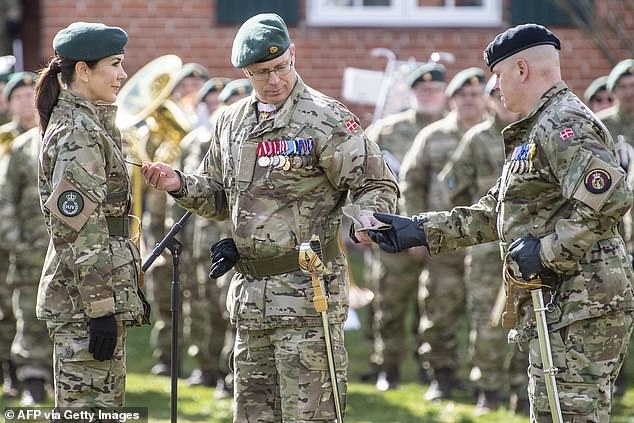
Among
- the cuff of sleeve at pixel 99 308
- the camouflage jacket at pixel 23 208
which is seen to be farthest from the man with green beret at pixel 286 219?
the camouflage jacket at pixel 23 208

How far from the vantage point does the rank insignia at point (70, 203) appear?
5.98 metres

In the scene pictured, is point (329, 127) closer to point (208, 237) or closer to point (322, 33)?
point (208, 237)

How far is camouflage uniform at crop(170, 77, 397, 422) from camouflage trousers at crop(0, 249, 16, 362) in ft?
15.7

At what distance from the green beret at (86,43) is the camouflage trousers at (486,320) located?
13.8 ft

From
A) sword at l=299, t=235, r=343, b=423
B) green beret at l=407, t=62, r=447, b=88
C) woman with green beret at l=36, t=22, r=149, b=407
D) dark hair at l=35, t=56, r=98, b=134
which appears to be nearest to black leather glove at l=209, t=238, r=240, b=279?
sword at l=299, t=235, r=343, b=423

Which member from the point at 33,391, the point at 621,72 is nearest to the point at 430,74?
the point at 621,72

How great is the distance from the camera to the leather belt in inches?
234

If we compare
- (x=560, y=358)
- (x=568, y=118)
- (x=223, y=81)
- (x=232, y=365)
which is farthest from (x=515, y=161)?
(x=223, y=81)

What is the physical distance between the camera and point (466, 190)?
9961 mm

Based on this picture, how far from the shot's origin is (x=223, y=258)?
6.05 metres

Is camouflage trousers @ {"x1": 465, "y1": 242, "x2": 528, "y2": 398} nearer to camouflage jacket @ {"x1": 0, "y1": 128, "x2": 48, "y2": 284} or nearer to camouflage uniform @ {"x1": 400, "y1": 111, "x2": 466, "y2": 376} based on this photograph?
camouflage uniform @ {"x1": 400, "y1": 111, "x2": 466, "y2": 376}

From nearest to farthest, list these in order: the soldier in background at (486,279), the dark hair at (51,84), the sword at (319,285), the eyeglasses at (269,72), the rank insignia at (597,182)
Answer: the rank insignia at (597,182) < the sword at (319,285) < the eyeglasses at (269,72) < the dark hair at (51,84) < the soldier in background at (486,279)

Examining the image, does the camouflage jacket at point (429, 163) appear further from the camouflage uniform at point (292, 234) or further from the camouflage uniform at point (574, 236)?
the camouflage uniform at point (574, 236)

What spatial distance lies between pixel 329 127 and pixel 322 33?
9462mm
